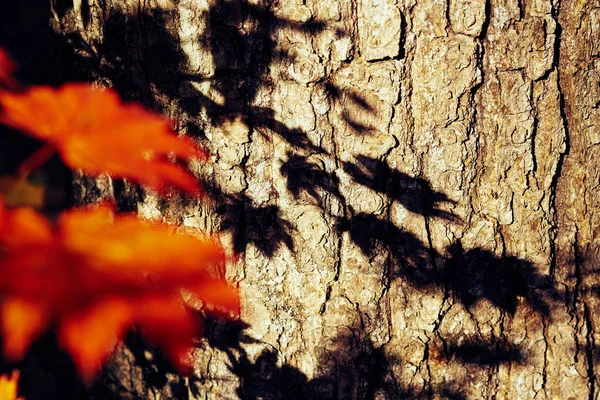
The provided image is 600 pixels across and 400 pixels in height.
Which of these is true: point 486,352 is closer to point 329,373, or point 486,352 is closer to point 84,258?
point 329,373

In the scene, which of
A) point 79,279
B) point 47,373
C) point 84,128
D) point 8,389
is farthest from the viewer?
point 47,373

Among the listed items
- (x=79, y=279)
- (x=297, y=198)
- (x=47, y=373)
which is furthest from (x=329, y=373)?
(x=47, y=373)

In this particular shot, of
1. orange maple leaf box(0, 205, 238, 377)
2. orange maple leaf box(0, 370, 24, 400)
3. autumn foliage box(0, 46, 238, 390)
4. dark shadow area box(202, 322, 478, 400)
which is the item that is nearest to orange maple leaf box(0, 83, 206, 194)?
autumn foliage box(0, 46, 238, 390)

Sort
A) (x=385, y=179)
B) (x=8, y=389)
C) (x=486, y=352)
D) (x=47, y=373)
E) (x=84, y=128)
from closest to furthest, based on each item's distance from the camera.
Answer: (x=84, y=128) → (x=385, y=179) → (x=486, y=352) → (x=8, y=389) → (x=47, y=373)

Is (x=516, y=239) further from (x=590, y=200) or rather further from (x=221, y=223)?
(x=221, y=223)

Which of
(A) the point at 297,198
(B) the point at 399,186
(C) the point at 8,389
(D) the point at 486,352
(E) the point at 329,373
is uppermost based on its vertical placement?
(B) the point at 399,186

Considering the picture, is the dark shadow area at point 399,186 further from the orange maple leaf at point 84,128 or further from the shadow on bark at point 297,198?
the orange maple leaf at point 84,128

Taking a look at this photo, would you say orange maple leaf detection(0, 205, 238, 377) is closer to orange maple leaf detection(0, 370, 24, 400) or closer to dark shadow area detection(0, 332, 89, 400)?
orange maple leaf detection(0, 370, 24, 400)
